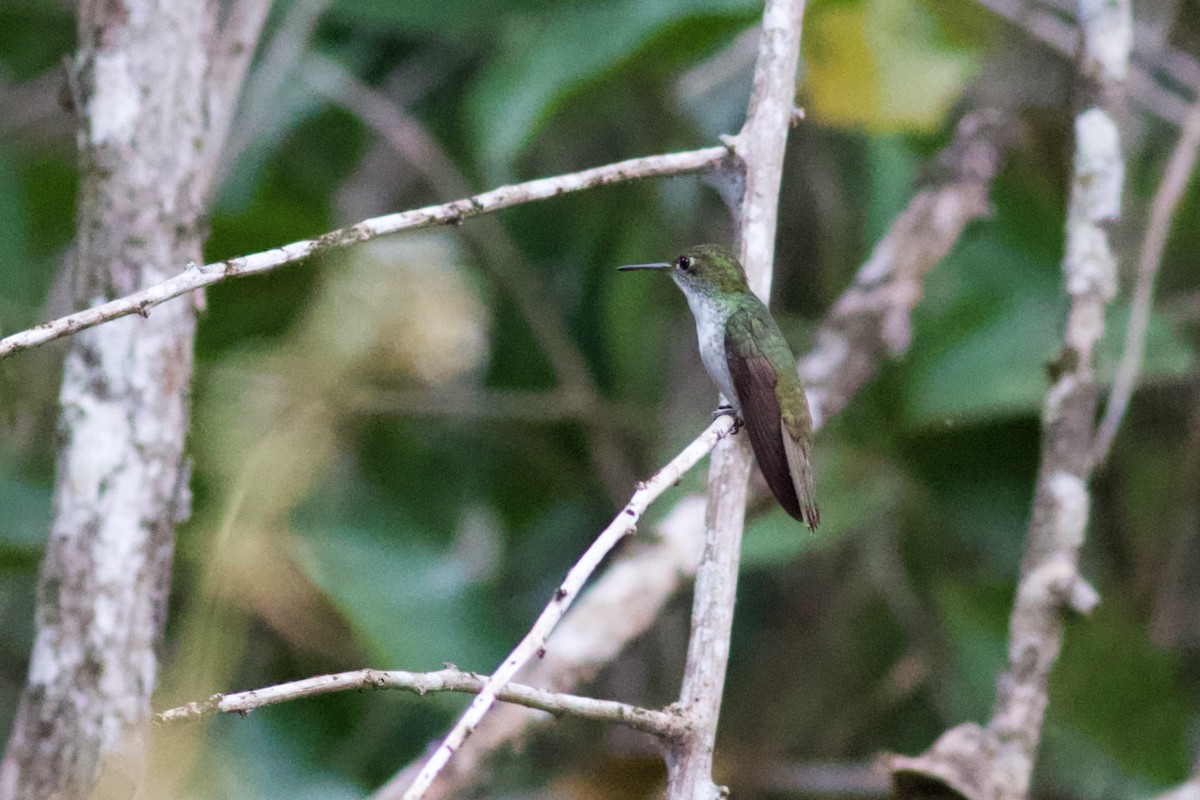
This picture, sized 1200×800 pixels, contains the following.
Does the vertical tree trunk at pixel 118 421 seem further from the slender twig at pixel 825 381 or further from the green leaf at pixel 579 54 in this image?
the green leaf at pixel 579 54

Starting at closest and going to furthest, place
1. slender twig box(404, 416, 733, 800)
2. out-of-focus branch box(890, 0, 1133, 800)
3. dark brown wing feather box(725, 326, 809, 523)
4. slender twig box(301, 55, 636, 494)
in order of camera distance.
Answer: slender twig box(404, 416, 733, 800) → dark brown wing feather box(725, 326, 809, 523) → out-of-focus branch box(890, 0, 1133, 800) → slender twig box(301, 55, 636, 494)

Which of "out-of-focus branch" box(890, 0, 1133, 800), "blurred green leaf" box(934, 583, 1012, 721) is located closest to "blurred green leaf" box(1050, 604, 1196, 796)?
"blurred green leaf" box(934, 583, 1012, 721)

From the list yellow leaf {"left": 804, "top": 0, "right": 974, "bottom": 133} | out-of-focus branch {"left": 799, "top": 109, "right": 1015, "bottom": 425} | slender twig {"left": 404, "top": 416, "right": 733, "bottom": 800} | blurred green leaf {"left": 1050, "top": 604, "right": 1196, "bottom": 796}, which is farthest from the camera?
blurred green leaf {"left": 1050, "top": 604, "right": 1196, "bottom": 796}

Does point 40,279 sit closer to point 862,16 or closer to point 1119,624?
point 862,16

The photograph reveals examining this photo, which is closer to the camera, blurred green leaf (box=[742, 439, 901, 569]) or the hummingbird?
the hummingbird

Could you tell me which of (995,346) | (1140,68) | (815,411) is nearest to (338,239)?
(815,411)

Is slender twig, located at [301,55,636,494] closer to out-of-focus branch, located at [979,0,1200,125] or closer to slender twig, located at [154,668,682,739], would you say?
out-of-focus branch, located at [979,0,1200,125]
